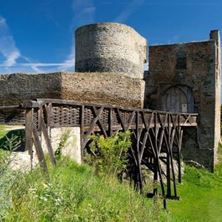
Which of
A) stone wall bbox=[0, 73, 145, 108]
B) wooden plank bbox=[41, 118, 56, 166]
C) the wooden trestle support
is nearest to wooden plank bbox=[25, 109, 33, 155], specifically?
the wooden trestle support

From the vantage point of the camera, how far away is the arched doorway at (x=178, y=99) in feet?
74.0

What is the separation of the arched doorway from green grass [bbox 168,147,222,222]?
3.73 meters

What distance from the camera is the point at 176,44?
75.1 feet

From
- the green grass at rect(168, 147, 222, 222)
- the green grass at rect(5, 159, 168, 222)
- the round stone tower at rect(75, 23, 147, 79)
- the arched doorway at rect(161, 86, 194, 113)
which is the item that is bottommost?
the green grass at rect(168, 147, 222, 222)

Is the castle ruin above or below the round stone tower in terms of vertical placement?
below

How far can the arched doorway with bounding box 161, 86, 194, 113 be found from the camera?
2256 centimetres

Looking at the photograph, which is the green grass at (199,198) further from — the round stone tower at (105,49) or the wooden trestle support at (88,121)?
the round stone tower at (105,49)

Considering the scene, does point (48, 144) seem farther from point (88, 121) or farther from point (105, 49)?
point (105, 49)

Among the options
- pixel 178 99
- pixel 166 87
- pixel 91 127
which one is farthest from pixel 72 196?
pixel 166 87

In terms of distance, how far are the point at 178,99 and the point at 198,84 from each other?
1.45 metres

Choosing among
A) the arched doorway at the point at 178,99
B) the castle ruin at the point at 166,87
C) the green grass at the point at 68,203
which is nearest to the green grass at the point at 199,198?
the castle ruin at the point at 166,87

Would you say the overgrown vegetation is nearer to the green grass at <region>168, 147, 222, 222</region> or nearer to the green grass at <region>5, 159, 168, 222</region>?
the green grass at <region>5, 159, 168, 222</region>

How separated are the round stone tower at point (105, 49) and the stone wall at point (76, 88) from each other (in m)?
4.30

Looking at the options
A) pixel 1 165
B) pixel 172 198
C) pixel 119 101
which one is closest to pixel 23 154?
pixel 1 165
